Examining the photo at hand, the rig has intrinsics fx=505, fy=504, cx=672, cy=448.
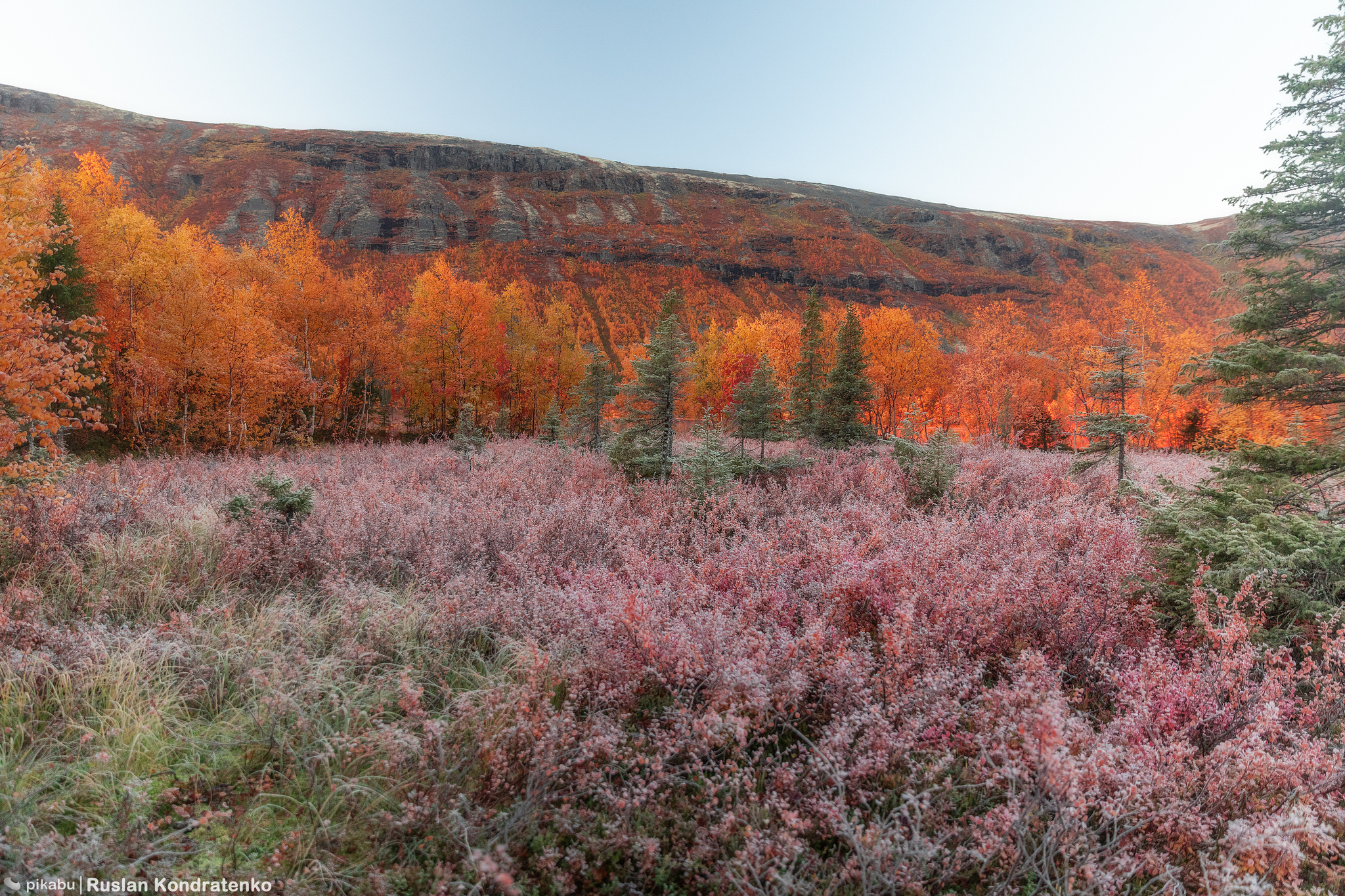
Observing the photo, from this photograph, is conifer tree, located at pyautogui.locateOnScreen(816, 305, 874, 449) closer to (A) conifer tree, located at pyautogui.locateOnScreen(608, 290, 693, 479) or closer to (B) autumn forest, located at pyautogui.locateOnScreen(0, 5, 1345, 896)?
(B) autumn forest, located at pyautogui.locateOnScreen(0, 5, 1345, 896)

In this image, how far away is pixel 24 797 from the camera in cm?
226

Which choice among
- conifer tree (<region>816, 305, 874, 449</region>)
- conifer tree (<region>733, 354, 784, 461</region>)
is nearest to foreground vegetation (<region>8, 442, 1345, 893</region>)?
conifer tree (<region>733, 354, 784, 461</region>)

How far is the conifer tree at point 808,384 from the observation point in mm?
17672

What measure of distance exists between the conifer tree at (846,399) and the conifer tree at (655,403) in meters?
6.85

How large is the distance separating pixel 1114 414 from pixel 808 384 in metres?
12.6

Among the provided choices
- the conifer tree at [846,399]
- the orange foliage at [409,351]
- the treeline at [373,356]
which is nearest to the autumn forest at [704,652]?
the treeline at [373,356]

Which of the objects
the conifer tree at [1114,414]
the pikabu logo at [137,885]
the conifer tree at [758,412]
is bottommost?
the pikabu logo at [137,885]

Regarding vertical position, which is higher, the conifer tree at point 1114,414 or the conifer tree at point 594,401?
the conifer tree at point 1114,414

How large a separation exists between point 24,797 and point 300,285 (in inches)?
1060

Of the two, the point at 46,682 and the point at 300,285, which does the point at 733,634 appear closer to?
the point at 46,682

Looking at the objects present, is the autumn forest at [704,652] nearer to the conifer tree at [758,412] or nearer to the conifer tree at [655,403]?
the conifer tree at [655,403]

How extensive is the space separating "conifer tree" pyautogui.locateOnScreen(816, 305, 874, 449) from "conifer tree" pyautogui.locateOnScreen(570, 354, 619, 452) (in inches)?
280

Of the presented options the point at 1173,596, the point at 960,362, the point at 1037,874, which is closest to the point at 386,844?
the point at 1037,874

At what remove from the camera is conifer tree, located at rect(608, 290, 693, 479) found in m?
10.2
